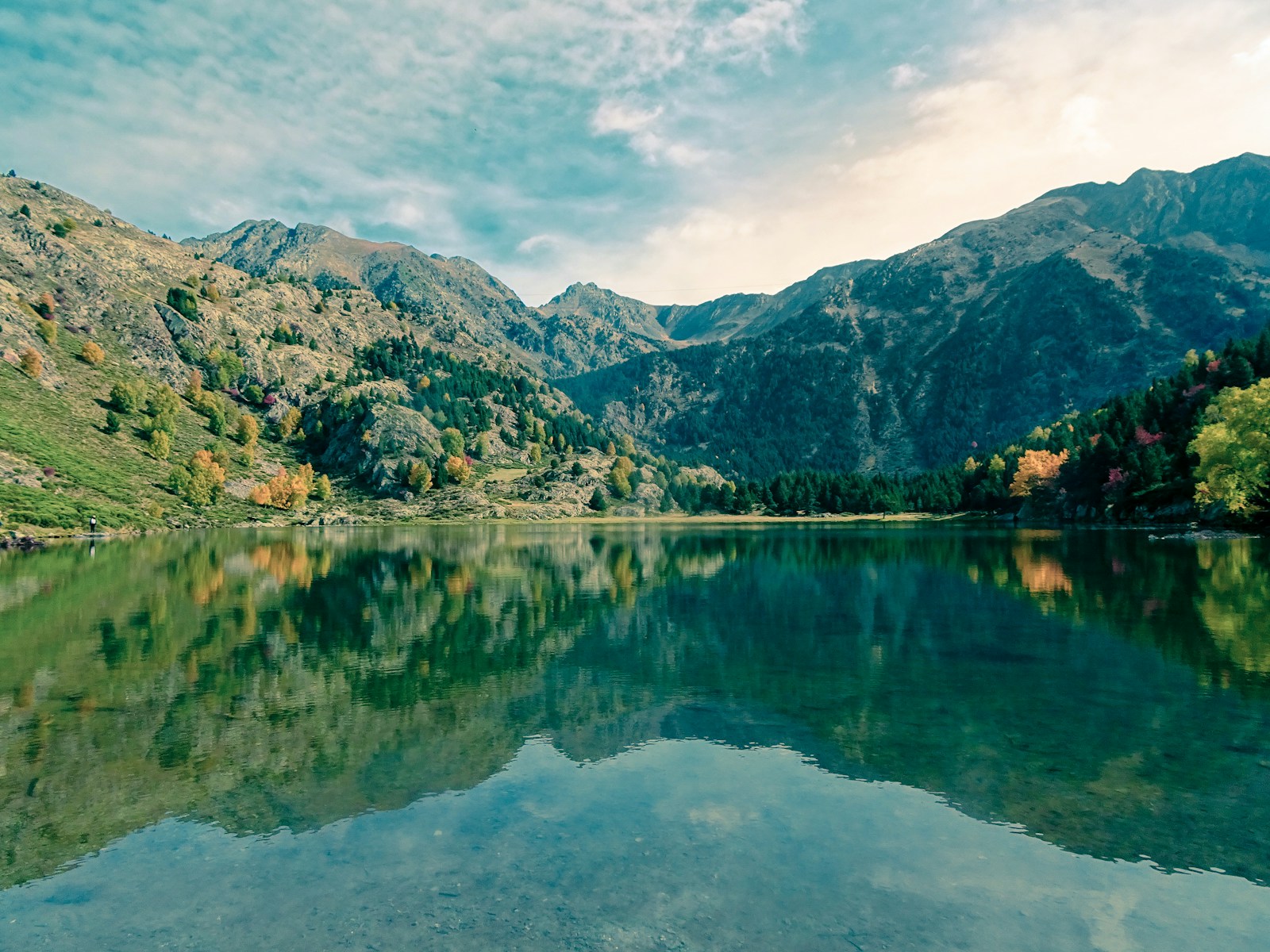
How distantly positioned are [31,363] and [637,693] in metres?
199

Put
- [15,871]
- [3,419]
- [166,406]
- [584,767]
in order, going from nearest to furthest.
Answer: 1. [15,871]
2. [584,767]
3. [3,419]
4. [166,406]

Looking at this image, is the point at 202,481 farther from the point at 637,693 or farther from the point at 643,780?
the point at 643,780

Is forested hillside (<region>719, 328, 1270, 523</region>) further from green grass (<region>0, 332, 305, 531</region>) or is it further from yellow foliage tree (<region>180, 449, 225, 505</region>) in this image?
yellow foliage tree (<region>180, 449, 225, 505</region>)

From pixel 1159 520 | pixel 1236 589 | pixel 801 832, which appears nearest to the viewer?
pixel 801 832

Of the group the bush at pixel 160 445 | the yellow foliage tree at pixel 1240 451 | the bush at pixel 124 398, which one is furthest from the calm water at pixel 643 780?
the bush at pixel 124 398

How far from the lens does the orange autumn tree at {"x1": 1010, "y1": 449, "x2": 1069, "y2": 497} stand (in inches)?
6973

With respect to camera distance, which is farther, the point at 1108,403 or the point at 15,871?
the point at 1108,403

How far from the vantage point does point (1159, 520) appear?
120m

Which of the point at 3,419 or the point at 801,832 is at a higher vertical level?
the point at 3,419

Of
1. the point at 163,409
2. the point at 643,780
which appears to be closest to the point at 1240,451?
the point at 643,780

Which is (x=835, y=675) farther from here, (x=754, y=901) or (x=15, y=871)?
(x=15, y=871)

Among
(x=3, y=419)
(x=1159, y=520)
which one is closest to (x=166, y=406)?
(x=3, y=419)

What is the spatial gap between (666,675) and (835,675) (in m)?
6.72

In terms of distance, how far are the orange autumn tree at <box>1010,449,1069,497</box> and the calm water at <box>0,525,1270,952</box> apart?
154266mm
